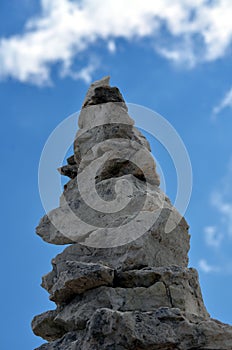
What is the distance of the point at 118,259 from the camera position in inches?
315

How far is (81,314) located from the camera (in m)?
7.18

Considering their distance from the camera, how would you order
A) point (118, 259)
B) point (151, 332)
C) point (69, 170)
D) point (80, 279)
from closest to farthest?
point (151, 332) → point (80, 279) → point (118, 259) → point (69, 170)

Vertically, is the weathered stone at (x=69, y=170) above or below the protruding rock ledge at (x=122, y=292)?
above

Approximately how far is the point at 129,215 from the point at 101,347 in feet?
8.65

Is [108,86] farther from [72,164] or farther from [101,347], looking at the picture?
[101,347]

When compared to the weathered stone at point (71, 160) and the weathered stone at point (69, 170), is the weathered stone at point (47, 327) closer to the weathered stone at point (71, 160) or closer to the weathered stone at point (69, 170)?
the weathered stone at point (69, 170)

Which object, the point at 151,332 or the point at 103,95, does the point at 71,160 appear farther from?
the point at 151,332

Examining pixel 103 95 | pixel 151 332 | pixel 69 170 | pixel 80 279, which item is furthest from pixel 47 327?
pixel 103 95

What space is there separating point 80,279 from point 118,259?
821mm

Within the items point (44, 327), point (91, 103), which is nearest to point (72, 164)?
point (91, 103)

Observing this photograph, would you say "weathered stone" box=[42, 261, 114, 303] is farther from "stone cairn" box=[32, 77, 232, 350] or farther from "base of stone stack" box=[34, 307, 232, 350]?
"base of stone stack" box=[34, 307, 232, 350]

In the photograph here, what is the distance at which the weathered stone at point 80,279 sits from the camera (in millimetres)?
7363

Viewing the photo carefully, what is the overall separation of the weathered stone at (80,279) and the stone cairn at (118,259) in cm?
1

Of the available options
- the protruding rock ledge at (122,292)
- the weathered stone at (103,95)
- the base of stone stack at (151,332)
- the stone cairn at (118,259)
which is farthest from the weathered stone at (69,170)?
the base of stone stack at (151,332)
